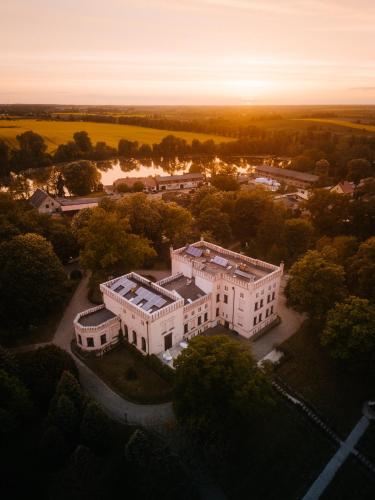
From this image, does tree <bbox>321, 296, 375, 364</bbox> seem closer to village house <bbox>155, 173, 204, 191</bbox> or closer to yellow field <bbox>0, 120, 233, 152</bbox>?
village house <bbox>155, 173, 204, 191</bbox>

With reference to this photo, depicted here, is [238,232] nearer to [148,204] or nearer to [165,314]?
[148,204]

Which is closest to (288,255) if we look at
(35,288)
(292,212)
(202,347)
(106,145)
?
(292,212)

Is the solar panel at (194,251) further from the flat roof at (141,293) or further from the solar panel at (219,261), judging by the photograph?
the flat roof at (141,293)

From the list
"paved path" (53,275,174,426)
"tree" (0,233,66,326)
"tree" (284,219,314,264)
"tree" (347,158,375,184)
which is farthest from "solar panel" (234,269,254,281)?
"tree" (347,158,375,184)

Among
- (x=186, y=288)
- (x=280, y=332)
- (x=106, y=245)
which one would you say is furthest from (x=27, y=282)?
(x=280, y=332)

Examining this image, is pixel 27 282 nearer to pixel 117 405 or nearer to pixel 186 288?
pixel 117 405

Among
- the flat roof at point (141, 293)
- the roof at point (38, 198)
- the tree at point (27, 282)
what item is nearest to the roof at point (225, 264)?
the flat roof at point (141, 293)

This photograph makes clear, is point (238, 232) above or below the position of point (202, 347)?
below
